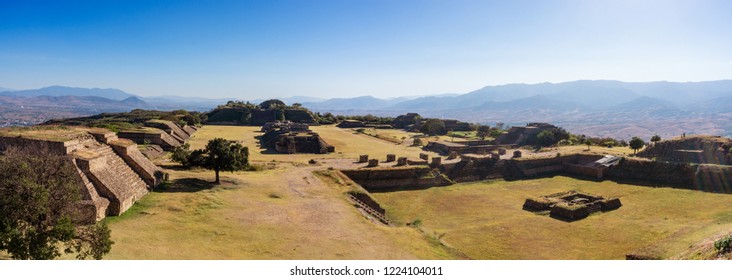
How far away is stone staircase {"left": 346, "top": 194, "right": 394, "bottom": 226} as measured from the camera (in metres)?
25.9

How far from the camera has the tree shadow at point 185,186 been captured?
82.3ft

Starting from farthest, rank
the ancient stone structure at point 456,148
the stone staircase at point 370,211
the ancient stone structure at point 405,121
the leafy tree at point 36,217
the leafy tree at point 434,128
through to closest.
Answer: the ancient stone structure at point 405,121, the leafy tree at point 434,128, the ancient stone structure at point 456,148, the stone staircase at point 370,211, the leafy tree at point 36,217

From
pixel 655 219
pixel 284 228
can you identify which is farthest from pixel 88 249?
pixel 655 219

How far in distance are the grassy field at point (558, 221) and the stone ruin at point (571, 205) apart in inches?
26.4

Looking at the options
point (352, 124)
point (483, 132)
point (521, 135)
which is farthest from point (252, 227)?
point (352, 124)

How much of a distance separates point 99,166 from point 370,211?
47.8 feet

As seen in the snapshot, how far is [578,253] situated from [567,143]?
39566 millimetres

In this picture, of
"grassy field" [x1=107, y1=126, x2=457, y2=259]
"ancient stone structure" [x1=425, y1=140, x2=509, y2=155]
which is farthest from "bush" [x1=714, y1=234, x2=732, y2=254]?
"ancient stone structure" [x1=425, y1=140, x2=509, y2=155]

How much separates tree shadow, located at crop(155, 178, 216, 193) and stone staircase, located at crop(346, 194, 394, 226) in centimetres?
856

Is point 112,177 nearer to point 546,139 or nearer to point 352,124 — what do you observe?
point 546,139

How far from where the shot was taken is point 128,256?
50.5 feet

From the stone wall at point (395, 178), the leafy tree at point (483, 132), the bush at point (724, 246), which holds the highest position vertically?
the bush at point (724, 246)

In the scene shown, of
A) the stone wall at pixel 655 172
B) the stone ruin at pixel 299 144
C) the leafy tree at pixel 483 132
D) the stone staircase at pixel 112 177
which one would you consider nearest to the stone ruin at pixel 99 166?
the stone staircase at pixel 112 177

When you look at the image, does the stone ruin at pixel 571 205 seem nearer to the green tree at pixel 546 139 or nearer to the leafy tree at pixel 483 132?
the green tree at pixel 546 139
